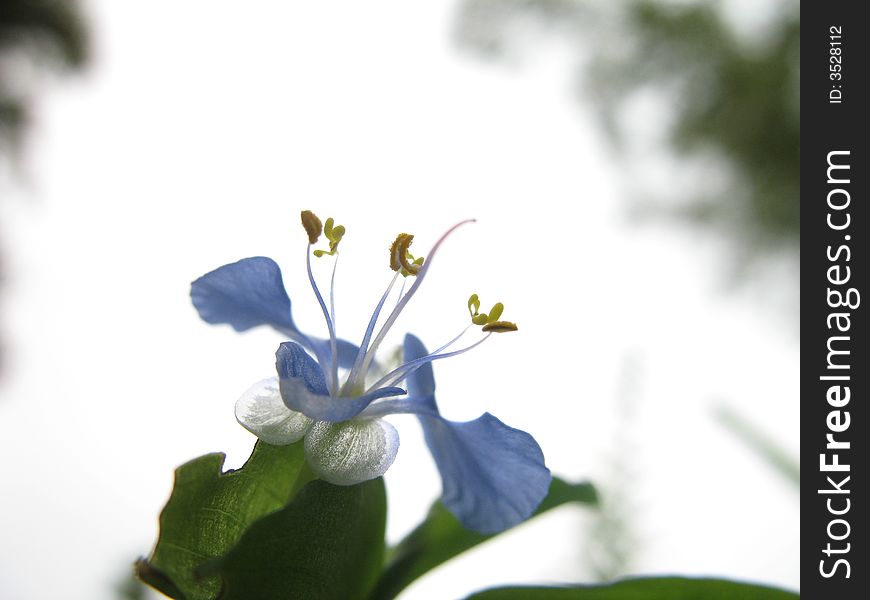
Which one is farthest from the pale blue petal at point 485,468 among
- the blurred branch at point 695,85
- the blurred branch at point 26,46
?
the blurred branch at point 695,85

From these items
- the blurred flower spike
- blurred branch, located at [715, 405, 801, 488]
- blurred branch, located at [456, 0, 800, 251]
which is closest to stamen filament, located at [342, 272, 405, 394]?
the blurred flower spike

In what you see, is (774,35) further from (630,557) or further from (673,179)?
(630,557)

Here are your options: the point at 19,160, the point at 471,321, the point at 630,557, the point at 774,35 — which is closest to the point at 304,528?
the point at 471,321

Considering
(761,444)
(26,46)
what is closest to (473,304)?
(761,444)

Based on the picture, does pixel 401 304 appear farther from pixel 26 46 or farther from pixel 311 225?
pixel 26 46

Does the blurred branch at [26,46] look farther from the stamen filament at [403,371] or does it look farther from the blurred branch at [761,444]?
the stamen filament at [403,371]

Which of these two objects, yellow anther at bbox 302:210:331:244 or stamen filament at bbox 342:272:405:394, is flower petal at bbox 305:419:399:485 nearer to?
stamen filament at bbox 342:272:405:394
